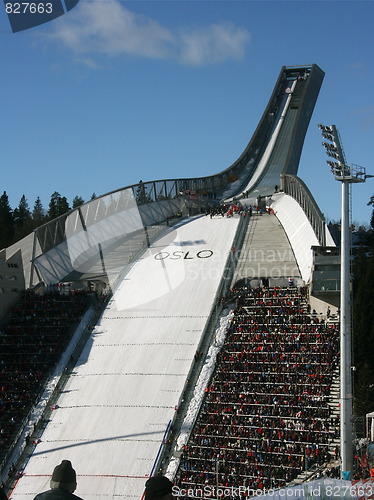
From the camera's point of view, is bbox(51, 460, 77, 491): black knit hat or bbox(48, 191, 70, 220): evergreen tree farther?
bbox(48, 191, 70, 220): evergreen tree

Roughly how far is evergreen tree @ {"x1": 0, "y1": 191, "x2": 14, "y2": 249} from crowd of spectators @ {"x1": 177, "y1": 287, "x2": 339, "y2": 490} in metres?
31.6

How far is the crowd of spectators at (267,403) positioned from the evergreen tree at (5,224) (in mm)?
31612

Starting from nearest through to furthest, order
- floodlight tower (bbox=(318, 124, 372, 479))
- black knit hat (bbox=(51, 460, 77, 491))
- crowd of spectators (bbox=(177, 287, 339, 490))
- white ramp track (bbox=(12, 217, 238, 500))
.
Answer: black knit hat (bbox=(51, 460, 77, 491)), floodlight tower (bbox=(318, 124, 372, 479)), crowd of spectators (bbox=(177, 287, 339, 490)), white ramp track (bbox=(12, 217, 238, 500))

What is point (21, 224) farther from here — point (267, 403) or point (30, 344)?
point (267, 403)

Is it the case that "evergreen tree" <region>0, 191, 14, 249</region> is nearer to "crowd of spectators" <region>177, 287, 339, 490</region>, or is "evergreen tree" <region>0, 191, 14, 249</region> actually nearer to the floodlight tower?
"crowd of spectators" <region>177, 287, 339, 490</region>

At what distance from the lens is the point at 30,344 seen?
26688 millimetres

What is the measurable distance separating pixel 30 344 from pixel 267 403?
991cm

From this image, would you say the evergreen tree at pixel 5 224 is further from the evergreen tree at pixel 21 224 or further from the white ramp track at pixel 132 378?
the white ramp track at pixel 132 378

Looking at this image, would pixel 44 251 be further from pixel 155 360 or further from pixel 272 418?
pixel 272 418

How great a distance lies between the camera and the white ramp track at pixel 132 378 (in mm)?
20359

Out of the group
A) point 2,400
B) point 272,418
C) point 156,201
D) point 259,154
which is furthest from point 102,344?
point 259,154

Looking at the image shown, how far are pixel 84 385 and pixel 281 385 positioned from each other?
701 centimetres

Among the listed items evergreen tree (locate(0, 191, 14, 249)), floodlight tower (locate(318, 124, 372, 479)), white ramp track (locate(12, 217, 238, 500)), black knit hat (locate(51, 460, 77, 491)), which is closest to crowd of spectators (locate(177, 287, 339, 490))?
white ramp track (locate(12, 217, 238, 500))

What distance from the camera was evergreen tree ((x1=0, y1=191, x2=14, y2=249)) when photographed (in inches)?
2133
